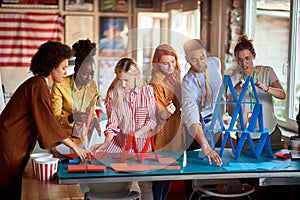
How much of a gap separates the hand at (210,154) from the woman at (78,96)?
2.14 ft

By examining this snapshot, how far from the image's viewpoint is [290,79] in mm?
4582

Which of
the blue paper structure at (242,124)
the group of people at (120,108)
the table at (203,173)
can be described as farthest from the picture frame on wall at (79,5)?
the table at (203,173)

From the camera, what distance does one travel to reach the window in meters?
4.54

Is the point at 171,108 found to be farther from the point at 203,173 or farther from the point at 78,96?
the point at 78,96

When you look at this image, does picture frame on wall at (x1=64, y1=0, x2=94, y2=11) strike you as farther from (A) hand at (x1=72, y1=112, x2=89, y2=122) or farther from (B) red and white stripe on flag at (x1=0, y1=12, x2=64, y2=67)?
→ (A) hand at (x1=72, y1=112, x2=89, y2=122)

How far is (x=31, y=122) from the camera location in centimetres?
315

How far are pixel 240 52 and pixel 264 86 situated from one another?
0.28 m

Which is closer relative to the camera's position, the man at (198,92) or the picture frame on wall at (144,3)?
the man at (198,92)

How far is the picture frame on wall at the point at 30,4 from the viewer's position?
6504 millimetres

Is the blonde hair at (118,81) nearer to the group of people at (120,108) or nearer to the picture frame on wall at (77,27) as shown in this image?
the group of people at (120,108)

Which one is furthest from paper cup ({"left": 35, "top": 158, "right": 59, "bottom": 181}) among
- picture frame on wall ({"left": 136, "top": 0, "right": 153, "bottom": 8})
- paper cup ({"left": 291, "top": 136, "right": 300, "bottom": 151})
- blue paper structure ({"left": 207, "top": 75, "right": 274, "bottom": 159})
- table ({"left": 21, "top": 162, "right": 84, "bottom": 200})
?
picture frame on wall ({"left": 136, "top": 0, "right": 153, "bottom": 8})

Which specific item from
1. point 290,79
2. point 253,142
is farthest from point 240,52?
point 290,79

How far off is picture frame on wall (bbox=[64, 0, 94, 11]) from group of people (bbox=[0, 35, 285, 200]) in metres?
3.42

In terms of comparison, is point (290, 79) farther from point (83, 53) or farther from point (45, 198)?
point (45, 198)
